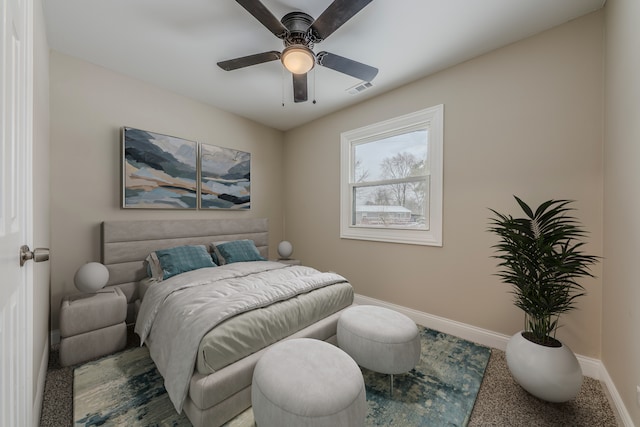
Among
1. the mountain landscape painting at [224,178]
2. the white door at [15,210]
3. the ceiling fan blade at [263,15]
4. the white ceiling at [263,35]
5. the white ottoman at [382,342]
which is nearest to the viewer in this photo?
the white door at [15,210]

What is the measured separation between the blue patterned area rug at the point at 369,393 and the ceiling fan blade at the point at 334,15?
8.09 feet

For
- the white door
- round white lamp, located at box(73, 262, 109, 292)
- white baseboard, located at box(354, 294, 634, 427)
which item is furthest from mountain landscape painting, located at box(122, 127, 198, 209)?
white baseboard, located at box(354, 294, 634, 427)

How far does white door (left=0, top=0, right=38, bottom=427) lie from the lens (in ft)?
2.25

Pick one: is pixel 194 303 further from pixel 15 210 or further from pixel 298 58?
pixel 298 58

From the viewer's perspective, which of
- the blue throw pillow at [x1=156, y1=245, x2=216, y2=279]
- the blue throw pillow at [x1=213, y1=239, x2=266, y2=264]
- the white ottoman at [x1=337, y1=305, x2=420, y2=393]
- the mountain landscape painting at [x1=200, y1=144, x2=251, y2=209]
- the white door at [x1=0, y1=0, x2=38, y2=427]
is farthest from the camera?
the mountain landscape painting at [x1=200, y1=144, x2=251, y2=209]

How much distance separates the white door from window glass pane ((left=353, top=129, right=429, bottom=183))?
2996 mm

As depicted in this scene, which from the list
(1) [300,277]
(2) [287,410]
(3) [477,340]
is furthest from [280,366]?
(3) [477,340]

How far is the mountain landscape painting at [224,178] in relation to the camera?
3.36m

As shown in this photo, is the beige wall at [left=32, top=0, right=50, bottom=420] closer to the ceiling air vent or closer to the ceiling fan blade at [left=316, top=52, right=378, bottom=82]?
the ceiling fan blade at [left=316, top=52, right=378, bottom=82]

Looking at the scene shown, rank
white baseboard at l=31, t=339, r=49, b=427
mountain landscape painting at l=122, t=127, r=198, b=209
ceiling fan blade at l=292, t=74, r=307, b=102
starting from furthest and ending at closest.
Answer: mountain landscape painting at l=122, t=127, r=198, b=209 < ceiling fan blade at l=292, t=74, r=307, b=102 < white baseboard at l=31, t=339, r=49, b=427

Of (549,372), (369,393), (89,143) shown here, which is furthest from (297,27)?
(549,372)

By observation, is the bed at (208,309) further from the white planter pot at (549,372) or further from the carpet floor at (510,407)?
the white planter pot at (549,372)

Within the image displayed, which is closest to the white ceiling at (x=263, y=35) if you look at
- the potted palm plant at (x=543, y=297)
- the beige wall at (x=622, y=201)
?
the beige wall at (x=622, y=201)

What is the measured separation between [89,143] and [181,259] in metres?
1.47
